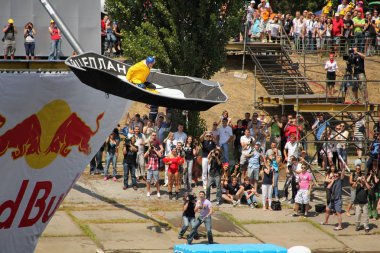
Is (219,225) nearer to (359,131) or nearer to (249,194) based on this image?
(249,194)

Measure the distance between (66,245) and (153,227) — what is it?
249cm

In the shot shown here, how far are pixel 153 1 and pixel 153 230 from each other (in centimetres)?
748

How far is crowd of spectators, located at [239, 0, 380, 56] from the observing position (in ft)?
110

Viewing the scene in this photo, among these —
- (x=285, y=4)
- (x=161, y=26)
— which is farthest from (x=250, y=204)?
(x=285, y=4)

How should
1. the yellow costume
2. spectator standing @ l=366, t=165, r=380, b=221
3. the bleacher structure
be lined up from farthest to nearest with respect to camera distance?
the bleacher structure, spectator standing @ l=366, t=165, r=380, b=221, the yellow costume

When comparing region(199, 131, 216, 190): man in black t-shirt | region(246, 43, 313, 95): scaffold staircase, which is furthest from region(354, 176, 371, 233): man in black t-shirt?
region(246, 43, 313, 95): scaffold staircase

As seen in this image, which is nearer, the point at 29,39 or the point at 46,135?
the point at 46,135

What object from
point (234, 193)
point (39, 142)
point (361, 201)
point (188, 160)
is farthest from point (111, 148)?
→ point (39, 142)

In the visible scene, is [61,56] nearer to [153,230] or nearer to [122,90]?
[122,90]

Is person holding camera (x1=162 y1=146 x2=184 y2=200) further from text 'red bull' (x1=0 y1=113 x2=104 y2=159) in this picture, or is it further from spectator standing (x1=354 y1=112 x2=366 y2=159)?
text 'red bull' (x1=0 y1=113 x2=104 y2=159)

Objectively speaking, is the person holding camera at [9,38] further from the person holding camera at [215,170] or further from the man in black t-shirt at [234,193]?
the man in black t-shirt at [234,193]

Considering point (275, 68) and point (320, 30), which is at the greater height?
point (320, 30)

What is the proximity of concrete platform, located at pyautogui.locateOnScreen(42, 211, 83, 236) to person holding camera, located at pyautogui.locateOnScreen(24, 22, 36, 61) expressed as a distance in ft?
31.7

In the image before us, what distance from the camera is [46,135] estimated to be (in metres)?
8.50
